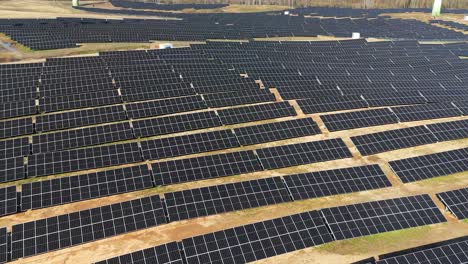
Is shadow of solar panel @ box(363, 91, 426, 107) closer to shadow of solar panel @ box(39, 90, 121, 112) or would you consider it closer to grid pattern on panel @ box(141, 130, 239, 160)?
grid pattern on panel @ box(141, 130, 239, 160)

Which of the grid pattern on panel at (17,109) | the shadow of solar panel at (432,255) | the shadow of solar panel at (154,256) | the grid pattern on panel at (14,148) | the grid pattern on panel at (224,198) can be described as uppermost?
the grid pattern on panel at (17,109)

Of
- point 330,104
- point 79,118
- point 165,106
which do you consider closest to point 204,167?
point 165,106

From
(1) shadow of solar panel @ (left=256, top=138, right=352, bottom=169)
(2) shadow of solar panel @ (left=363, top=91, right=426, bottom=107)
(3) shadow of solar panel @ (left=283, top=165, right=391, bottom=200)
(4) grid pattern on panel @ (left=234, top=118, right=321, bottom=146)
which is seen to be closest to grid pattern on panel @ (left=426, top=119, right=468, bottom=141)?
(2) shadow of solar panel @ (left=363, top=91, right=426, bottom=107)

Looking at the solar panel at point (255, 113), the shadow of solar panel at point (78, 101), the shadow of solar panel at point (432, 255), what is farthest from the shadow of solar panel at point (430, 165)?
the shadow of solar panel at point (78, 101)

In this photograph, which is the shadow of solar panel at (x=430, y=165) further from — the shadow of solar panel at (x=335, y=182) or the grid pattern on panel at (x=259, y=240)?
the grid pattern on panel at (x=259, y=240)

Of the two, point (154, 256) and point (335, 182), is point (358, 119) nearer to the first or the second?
point (335, 182)

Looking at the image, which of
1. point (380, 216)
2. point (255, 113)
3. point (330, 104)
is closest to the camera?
point (380, 216)
